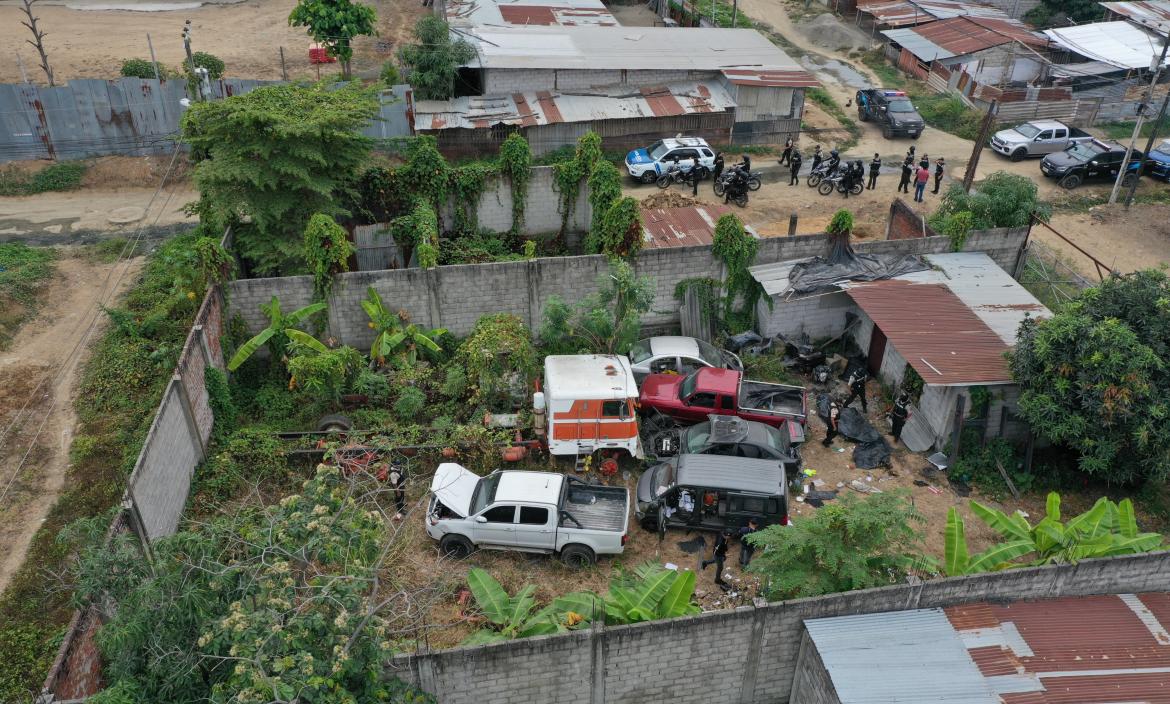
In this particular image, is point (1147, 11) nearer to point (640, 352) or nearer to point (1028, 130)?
point (1028, 130)

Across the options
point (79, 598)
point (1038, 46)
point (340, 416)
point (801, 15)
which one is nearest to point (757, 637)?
point (79, 598)

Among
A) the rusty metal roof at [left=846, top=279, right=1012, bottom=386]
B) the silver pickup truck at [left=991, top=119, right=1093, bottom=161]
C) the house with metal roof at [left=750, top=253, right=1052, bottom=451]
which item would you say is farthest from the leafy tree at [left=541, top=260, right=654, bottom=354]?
the silver pickup truck at [left=991, top=119, right=1093, bottom=161]

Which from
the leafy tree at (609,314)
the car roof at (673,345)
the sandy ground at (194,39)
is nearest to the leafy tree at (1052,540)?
the car roof at (673,345)

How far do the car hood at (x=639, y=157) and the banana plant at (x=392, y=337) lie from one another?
11.8m

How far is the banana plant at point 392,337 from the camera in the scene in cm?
1852

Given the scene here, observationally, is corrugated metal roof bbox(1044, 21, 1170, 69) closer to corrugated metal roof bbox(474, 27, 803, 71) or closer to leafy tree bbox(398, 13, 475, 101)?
corrugated metal roof bbox(474, 27, 803, 71)

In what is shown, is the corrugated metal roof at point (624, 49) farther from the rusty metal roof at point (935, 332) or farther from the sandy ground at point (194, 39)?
the rusty metal roof at point (935, 332)

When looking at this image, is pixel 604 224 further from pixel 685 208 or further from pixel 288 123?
pixel 288 123

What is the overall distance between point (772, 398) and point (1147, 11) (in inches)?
1348

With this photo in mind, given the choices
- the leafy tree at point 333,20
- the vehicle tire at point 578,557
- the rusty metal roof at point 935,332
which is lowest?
the vehicle tire at point 578,557

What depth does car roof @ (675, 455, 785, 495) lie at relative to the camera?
14.8m

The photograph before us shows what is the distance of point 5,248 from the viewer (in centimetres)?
Answer: 2305

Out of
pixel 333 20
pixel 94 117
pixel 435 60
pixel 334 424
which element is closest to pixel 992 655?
pixel 334 424

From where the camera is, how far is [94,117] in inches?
1090
